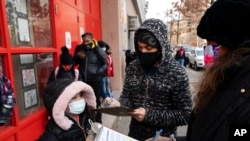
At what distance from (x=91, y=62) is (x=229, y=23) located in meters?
4.29

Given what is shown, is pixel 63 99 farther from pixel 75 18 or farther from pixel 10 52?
pixel 75 18

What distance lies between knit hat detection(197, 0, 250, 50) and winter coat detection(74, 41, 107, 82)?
4155 millimetres

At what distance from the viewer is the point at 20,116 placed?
3.33 m

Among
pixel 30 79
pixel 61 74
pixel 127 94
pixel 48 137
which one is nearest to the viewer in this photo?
pixel 127 94

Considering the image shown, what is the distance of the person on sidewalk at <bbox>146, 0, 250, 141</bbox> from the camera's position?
883mm

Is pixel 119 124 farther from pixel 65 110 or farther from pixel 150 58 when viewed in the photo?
pixel 150 58

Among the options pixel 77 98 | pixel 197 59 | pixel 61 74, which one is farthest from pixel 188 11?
pixel 77 98

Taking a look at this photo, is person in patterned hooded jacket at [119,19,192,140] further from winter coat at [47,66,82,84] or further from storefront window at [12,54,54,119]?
winter coat at [47,66,82,84]

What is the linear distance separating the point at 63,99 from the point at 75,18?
12.7 feet

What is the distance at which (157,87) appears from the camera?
1.83 meters

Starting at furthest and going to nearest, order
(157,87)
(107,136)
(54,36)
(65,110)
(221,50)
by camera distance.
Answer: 1. (54,36)
2. (65,110)
3. (157,87)
4. (107,136)
5. (221,50)

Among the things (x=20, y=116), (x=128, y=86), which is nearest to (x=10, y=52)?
(x=20, y=116)

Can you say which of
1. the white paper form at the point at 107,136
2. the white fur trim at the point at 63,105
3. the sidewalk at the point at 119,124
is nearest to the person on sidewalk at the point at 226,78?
the white paper form at the point at 107,136

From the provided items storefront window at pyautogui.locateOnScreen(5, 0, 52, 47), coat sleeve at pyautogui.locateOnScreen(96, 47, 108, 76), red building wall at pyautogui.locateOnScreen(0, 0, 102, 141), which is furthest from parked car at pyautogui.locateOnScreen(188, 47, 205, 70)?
storefront window at pyautogui.locateOnScreen(5, 0, 52, 47)
